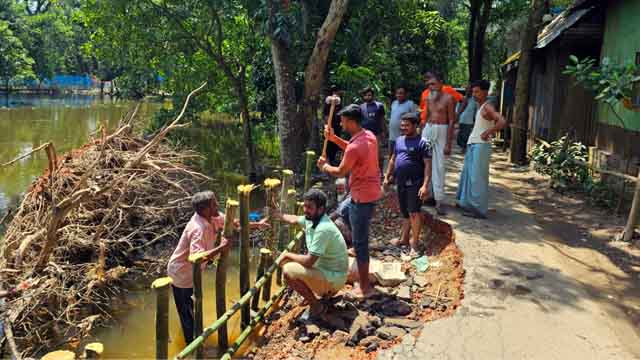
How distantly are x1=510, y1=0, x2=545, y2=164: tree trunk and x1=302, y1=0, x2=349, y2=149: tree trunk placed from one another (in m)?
4.24

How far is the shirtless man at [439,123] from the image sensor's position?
7.38 m

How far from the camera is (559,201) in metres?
9.46

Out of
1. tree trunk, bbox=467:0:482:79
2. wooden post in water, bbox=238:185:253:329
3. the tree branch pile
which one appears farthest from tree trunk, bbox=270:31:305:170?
tree trunk, bbox=467:0:482:79

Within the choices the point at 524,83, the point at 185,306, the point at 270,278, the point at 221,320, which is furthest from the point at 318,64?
the point at 221,320

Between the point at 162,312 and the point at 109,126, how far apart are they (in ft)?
78.6

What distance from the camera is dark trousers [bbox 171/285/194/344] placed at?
220 inches

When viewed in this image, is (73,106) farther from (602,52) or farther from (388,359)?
(388,359)

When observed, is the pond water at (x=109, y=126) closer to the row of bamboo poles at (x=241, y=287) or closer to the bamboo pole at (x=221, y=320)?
the row of bamboo poles at (x=241, y=287)

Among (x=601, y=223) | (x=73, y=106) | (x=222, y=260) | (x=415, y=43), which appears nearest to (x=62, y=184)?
(x=222, y=260)

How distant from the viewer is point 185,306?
568cm

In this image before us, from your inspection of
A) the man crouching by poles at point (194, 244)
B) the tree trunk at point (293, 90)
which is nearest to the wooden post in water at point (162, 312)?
the man crouching by poles at point (194, 244)

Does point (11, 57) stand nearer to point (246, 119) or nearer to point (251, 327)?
point (246, 119)

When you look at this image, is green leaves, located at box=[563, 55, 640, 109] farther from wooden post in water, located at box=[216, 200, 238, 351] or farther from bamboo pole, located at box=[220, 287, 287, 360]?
wooden post in water, located at box=[216, 200, 238, 351]

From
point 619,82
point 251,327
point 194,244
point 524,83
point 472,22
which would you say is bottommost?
point 251,327
